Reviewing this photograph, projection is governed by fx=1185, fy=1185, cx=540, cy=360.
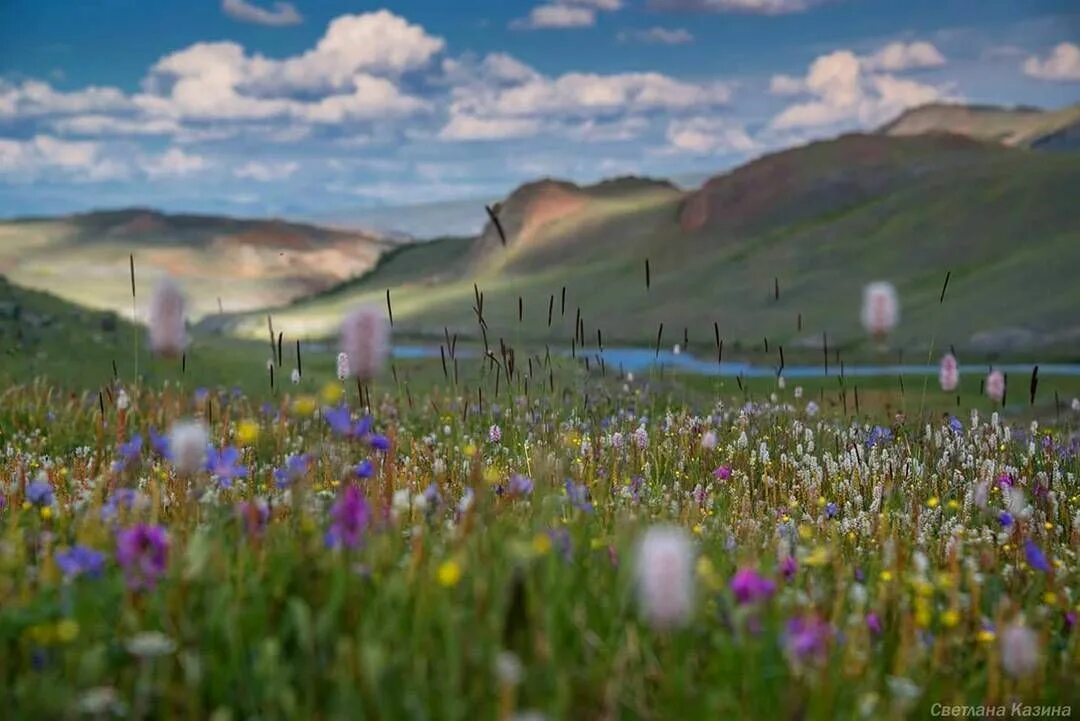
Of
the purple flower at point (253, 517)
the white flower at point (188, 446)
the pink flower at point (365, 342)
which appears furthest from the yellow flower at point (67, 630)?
the pink flower at point (365, 342)

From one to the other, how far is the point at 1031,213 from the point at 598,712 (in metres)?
65.7

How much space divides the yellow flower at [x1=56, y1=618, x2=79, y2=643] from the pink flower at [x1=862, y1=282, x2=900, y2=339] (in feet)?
14.0

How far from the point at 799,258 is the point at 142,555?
70.4m

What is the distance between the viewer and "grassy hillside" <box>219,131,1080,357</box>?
5141 cm

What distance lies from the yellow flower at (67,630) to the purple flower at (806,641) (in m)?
1.95

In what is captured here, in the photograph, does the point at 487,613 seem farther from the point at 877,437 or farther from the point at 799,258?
the point at 799,258

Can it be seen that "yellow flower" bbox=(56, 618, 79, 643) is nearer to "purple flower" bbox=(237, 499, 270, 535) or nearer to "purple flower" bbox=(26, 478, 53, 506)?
"purple flower" bbox=(237, 499, 270, 535)

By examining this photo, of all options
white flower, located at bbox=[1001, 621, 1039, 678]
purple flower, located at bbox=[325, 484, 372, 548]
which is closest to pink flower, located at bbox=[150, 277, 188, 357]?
purple flower, located at bbox=[325, 484, 372, 548]

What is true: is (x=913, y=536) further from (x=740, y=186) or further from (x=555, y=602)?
(x=740, y=186)

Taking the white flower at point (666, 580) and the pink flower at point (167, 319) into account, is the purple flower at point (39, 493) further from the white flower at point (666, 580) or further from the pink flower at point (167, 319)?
the white flower at point (666, 580)

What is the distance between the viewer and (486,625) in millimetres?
3361

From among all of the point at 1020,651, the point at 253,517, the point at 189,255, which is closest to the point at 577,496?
the point at 253,517

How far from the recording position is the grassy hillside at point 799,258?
51.4 meters

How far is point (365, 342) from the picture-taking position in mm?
4477
